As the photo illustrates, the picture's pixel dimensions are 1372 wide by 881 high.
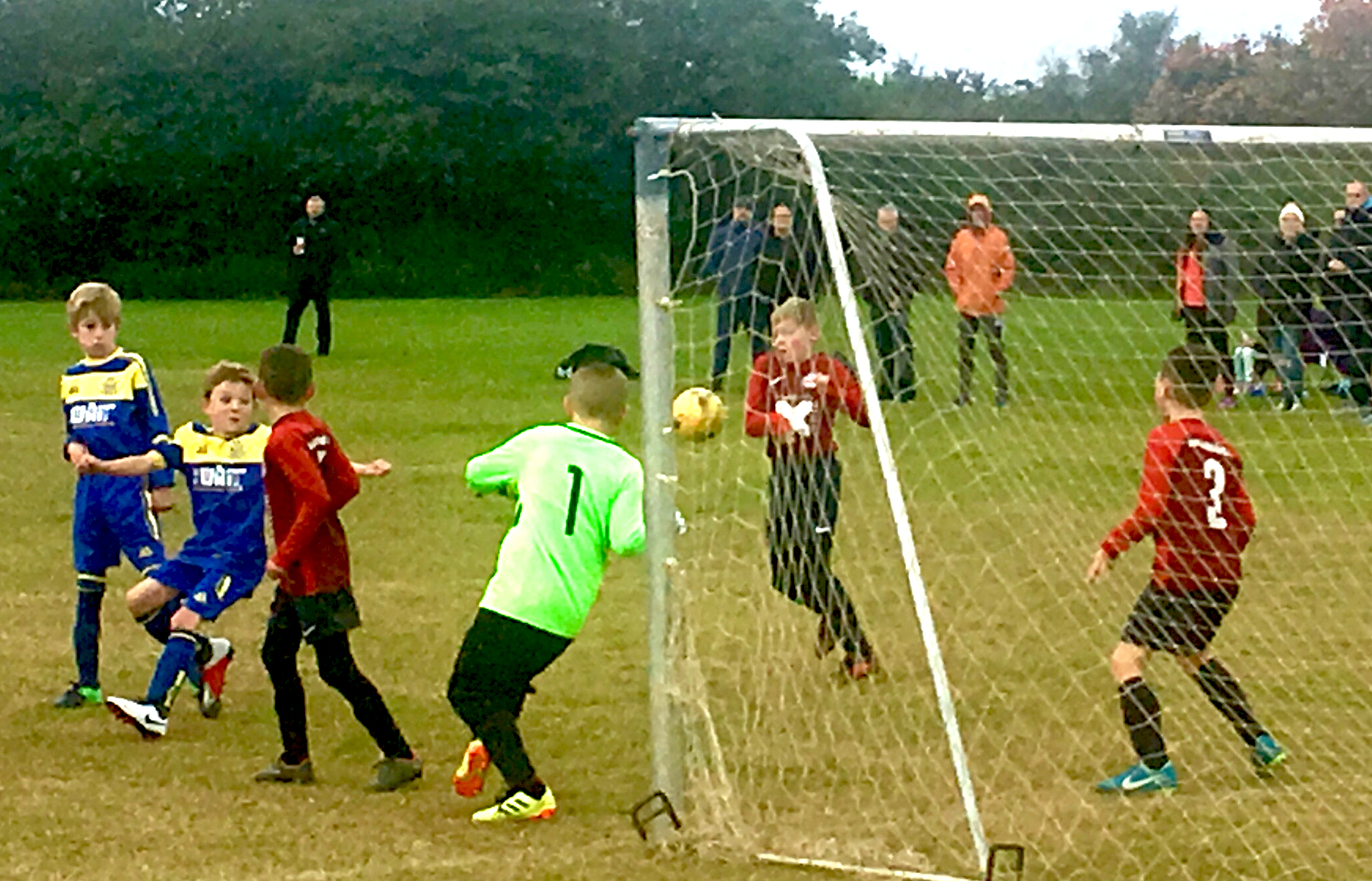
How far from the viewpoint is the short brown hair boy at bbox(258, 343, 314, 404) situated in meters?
5.70

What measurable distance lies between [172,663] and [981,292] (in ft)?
21.9

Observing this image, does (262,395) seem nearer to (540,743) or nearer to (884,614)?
(540,743)

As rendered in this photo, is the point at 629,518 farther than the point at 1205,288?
No

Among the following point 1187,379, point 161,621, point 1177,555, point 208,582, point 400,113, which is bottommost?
point 161,621

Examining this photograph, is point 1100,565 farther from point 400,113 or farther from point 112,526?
point 400,113

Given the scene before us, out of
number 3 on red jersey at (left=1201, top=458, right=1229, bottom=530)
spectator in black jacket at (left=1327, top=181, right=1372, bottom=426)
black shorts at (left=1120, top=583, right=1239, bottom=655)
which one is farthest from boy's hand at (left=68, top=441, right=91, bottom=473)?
spectator in black jacket at (left=1327, top=181, right=1372, bottom=426)

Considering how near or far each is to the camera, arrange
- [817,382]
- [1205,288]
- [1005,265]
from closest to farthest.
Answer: [817,382]
[1205,288]
[1005,265]

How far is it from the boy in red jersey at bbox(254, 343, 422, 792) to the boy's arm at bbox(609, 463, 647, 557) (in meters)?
0.89

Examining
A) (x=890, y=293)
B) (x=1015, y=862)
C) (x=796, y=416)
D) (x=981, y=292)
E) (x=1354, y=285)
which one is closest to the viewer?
(x=1015, y=862)

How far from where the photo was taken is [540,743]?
20.2ft

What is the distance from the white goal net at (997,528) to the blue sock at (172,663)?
5.39 feet

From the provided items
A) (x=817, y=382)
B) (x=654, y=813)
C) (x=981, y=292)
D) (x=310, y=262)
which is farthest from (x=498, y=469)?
(x=310, y=262)

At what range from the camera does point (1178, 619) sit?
18.2 feet

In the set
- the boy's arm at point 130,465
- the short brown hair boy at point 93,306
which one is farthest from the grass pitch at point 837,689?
the short brown hair boy at point 93,306
